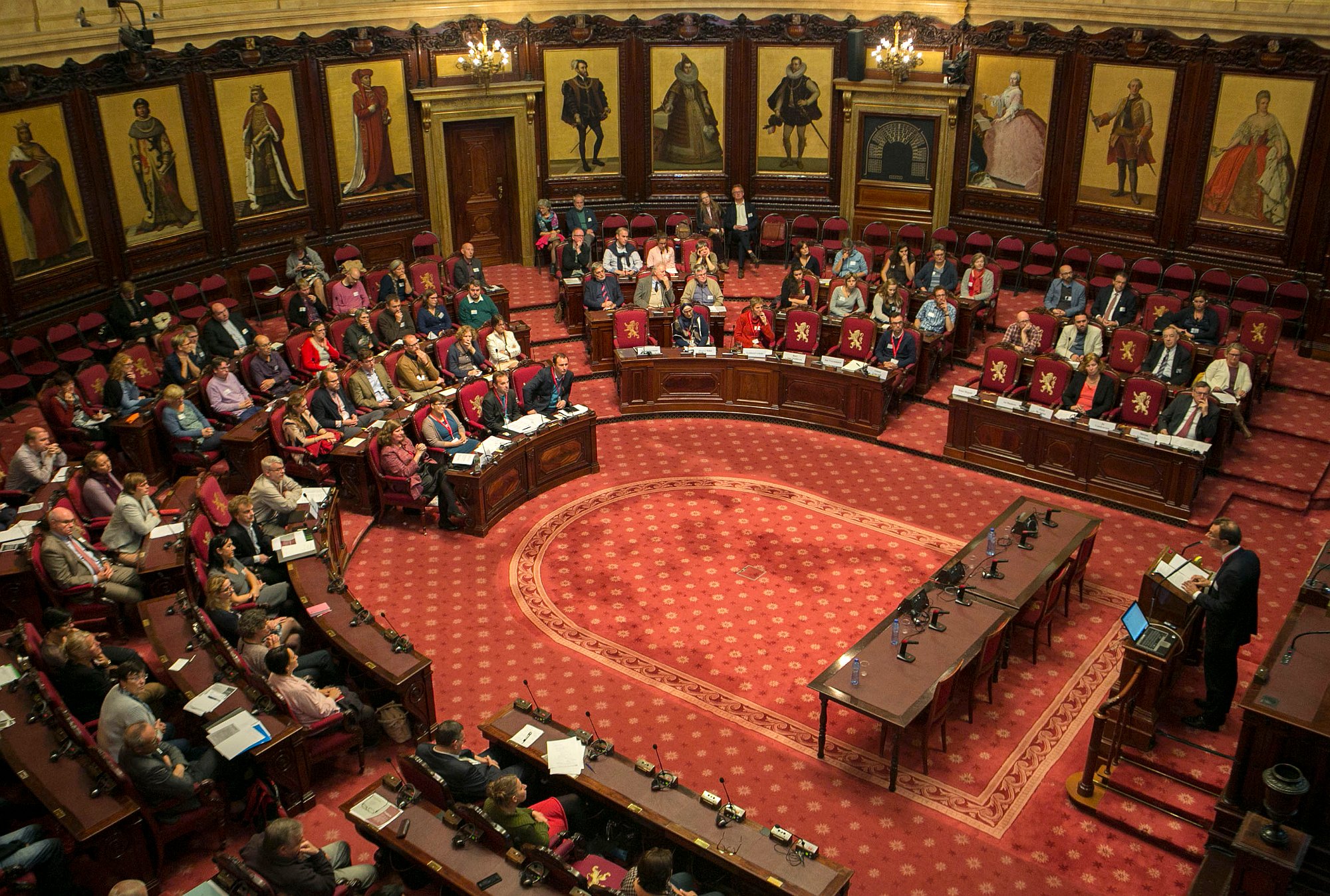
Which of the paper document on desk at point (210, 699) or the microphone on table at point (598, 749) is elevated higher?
the paper document on desk at point (210, 699)

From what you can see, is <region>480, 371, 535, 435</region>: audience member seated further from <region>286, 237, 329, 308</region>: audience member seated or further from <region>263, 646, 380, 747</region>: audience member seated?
<region>263, 646, 380, 747</region>: audience member seated

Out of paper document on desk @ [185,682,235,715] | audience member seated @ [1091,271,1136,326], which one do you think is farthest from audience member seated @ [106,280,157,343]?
audience member seated @ [1091,271,1136,326]

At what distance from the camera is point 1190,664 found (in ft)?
29.1

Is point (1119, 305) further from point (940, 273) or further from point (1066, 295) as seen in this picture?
point (940, 273)

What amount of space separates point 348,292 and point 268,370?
2.49 metres

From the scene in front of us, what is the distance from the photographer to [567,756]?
7.27m

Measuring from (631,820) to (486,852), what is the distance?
3.10 feet

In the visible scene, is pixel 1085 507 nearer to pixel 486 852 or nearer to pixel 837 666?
pixel 837 666

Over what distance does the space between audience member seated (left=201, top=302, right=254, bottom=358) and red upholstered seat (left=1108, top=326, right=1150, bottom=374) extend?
10.4 m

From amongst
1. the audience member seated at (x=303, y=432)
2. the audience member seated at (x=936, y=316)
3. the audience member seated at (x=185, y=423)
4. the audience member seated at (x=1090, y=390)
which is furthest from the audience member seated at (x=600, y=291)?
the audience member seated at (x=1090, y=390)

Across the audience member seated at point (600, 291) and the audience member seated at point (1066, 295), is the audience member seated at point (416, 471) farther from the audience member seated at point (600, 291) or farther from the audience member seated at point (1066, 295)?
the audience member seated at point (1066, 295)

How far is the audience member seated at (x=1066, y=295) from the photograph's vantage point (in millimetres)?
14719

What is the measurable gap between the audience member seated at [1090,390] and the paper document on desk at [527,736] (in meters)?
7.50

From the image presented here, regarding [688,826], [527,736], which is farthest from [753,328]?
[688,826]
